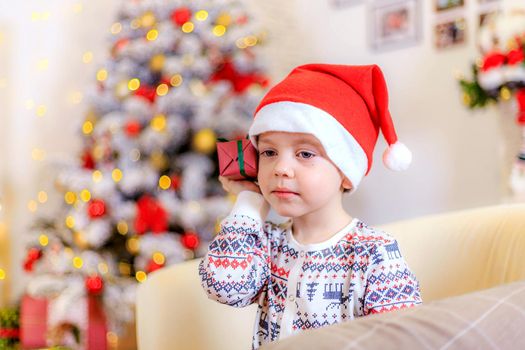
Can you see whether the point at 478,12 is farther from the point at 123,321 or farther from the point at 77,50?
the point at 77,50

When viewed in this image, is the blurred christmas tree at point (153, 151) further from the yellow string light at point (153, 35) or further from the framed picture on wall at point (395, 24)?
the framed picture on wall at point (395, 24)

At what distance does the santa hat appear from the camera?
43.7 inches

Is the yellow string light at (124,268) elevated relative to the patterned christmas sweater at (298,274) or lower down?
lower down

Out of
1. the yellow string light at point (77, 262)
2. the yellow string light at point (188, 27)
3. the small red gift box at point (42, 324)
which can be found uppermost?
the yellow string light at point (188, 27)

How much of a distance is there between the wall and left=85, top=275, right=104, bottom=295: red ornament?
0.78 m

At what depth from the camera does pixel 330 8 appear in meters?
3.15

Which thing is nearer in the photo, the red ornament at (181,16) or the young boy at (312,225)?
the young boy at (312,225)

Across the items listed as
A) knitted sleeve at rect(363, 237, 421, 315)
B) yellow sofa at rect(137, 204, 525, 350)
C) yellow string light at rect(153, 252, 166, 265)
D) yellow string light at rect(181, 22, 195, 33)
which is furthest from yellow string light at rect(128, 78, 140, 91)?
knitted sleeve at rect(363, 237, 421, 315)

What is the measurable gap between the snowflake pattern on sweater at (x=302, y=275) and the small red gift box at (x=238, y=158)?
0.27 ft

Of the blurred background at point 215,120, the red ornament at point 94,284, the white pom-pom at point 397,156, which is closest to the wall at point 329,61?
the blurred background at point 215,120

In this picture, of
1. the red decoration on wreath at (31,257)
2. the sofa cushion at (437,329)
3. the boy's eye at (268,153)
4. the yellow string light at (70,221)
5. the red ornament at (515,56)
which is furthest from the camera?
the red decoration on wreath at (31,257)

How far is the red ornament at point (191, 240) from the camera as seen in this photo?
263 cm

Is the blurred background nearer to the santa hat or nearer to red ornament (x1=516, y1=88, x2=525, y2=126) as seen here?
red ornament (x1=516, y1=88, x2=525, y2=126)

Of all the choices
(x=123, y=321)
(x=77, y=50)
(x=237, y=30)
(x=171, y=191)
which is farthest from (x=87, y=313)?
(x=77, y=50)
